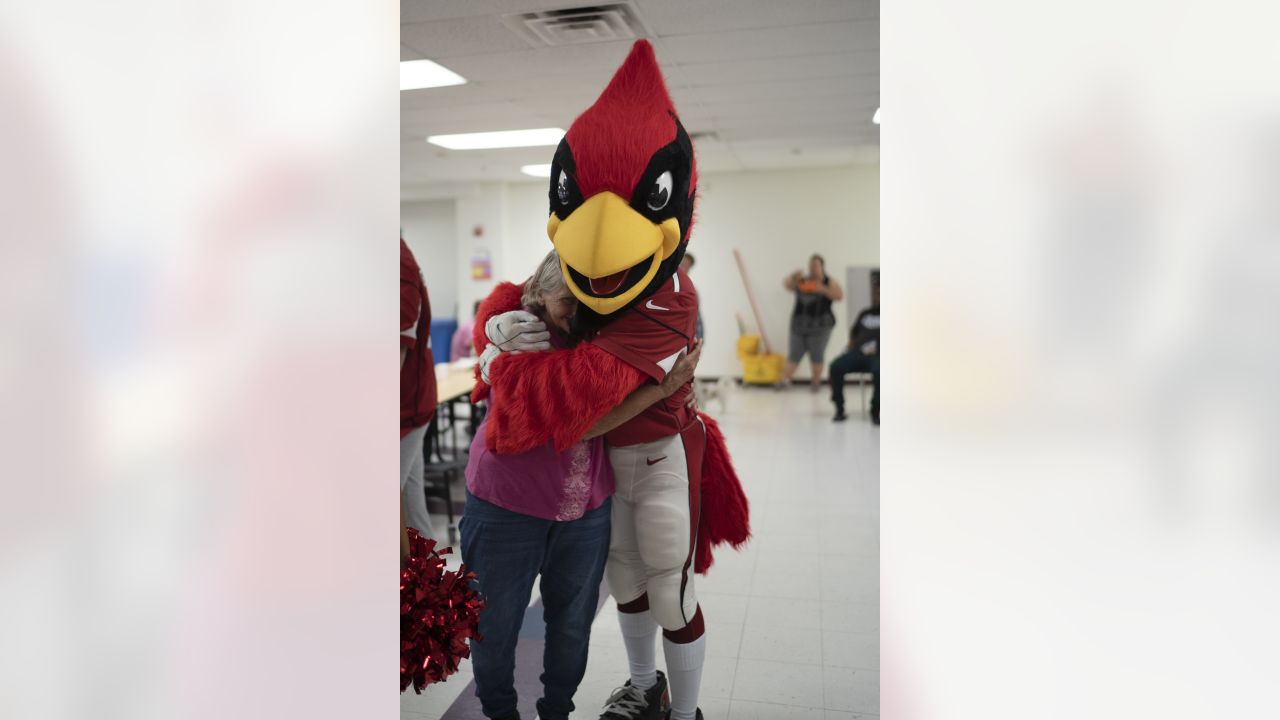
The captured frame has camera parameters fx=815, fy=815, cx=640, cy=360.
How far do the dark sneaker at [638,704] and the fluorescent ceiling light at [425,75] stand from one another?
10.9 feet

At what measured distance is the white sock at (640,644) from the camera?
2090mm

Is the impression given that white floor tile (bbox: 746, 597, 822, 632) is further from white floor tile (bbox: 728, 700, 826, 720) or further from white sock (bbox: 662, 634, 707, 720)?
white sock (bbox: 662, 634, 707, 720)

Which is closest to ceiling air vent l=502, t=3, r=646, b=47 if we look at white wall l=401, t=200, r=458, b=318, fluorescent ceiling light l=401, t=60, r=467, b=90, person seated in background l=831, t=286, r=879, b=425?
fluorescent ceiling light l=401, t=60, r=467, b=90

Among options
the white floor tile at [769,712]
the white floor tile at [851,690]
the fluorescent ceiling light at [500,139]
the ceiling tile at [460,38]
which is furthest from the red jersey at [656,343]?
the fluorescent ceiling light at [500,139]

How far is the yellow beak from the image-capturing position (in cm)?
163

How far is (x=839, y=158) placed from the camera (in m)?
8.84

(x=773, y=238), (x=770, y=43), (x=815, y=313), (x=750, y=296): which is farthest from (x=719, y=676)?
(x=773, y=238)

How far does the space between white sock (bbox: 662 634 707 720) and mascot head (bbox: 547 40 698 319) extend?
858 mm

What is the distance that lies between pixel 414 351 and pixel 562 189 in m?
1.23

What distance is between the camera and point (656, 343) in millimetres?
1724

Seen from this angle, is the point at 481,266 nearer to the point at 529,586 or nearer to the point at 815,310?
the point at 815,310

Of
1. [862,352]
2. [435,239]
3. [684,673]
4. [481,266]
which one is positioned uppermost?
[435,239]

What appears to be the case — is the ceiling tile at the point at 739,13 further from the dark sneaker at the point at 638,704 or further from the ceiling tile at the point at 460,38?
the dark sneaker at the point at 638,704
